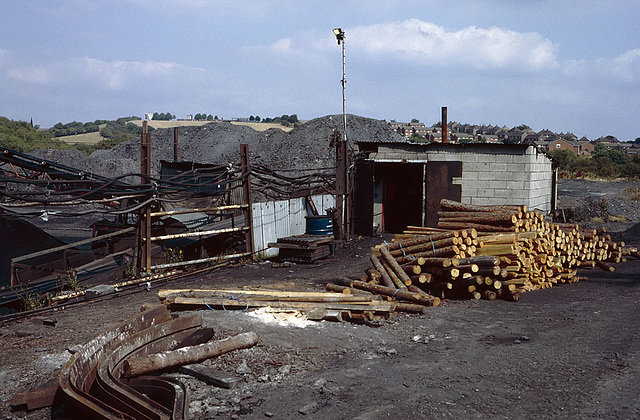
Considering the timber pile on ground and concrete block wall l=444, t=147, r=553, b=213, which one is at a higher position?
concrete block wall l=444, t=147, r=553, b=213

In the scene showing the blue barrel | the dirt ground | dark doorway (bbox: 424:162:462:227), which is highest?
dark doorway (bbox: 424:162:462:227)

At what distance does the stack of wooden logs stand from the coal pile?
25623mm

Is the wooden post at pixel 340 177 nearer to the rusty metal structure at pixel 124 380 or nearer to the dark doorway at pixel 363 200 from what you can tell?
the dark doorway at pixel 363 200

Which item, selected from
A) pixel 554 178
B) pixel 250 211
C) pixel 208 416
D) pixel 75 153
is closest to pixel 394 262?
pixel 250 211

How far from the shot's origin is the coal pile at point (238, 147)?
41250mm

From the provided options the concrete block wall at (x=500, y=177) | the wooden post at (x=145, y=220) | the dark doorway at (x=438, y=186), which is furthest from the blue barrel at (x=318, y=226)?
the wooden post at (x=145, y=220)

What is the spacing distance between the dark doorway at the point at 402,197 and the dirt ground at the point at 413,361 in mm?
11194

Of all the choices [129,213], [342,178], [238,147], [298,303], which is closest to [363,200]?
[342,178]

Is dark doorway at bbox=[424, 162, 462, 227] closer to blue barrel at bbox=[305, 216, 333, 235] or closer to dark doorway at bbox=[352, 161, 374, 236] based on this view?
dark doorway at bbox=[352, 161, 374, 236]

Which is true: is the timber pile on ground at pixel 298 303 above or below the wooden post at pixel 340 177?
below

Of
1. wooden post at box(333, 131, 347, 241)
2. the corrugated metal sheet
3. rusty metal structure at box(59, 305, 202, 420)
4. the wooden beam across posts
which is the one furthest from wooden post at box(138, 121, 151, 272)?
wooden post at box(333, 131, 347, 241)

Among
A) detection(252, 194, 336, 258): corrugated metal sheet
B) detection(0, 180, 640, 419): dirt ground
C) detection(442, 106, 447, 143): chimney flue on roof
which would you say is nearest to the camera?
detection(0, 180, 640, 419): dirt ground

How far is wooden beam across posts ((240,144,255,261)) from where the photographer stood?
13.9 m

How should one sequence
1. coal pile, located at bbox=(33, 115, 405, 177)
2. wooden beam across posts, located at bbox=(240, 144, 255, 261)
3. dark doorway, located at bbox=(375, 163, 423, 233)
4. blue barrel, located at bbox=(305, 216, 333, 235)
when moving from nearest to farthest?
wooden beam across posts, located at bbox=(240, 144, 255, 261)
blue barrel, located at bbox=(305, 216, 333, 235)
dark doorway, located at bbox=(375, 163, 423, 233)
coal pile, located at bbox=(33, 115, 405, 177)
